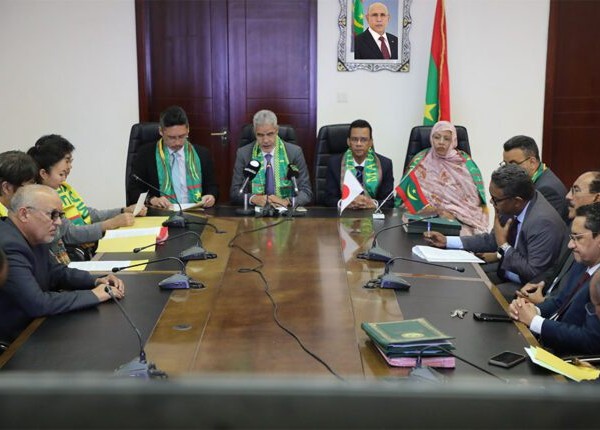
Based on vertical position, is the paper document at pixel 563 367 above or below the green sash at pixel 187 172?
below

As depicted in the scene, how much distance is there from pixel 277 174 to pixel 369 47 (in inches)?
79.0

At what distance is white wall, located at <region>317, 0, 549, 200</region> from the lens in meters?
6.02

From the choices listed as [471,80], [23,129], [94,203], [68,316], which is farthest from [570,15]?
[68,316]

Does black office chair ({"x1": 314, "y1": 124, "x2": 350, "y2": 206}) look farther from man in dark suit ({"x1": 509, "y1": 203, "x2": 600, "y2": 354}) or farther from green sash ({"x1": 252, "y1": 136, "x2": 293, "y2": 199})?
man in dark suit ({"x1": 509, "y1": 203, "x2": 600, "y2": 354})

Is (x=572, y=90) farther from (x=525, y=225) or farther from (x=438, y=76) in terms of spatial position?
(x=525, y=225)

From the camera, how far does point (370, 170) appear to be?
15.2 feet

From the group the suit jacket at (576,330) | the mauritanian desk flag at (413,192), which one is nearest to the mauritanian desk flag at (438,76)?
the mauritanian desk flag at (413,192)

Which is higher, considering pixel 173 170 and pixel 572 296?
pixel 173 170

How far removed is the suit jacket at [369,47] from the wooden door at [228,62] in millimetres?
393

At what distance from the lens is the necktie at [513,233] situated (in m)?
3.28

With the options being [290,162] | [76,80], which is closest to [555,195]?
[290,162]

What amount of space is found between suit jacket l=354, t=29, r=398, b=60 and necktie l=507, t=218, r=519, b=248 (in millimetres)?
3044

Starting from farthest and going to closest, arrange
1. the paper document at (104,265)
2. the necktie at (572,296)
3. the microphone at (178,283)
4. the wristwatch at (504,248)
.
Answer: the wristwatch at (504,248)
the paper document at (104,265)
the microphone at (178,283)
the necktie at (572,296)

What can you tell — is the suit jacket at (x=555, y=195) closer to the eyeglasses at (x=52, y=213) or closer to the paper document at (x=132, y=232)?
the paper document at (x=132, y=232)
